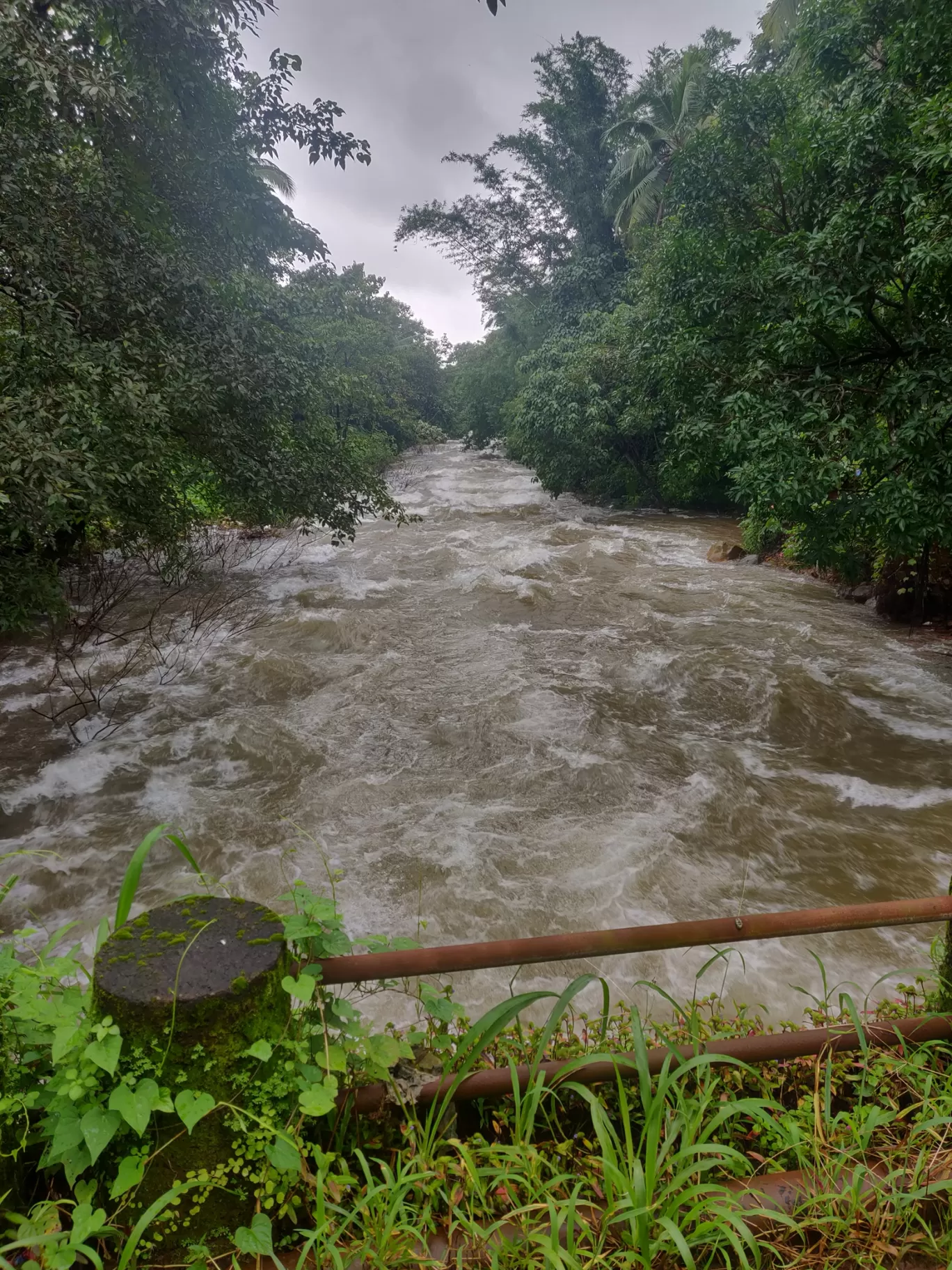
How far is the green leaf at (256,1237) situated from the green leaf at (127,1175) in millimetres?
274

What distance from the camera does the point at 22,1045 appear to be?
1779 mm

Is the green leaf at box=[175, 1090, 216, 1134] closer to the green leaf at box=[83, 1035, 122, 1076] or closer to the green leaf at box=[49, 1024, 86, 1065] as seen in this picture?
the green leaf at box=[83, 1035, 122, 1076]

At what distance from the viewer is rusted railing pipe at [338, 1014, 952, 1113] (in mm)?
1970

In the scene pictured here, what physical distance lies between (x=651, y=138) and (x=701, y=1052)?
28.5 metres

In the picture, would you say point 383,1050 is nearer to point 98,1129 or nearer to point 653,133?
point 98,1129

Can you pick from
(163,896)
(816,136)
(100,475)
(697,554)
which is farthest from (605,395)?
(163,896)

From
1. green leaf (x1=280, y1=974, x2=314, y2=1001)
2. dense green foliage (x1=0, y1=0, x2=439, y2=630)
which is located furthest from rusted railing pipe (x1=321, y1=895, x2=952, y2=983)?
dense green foliage (x1=0, y1=0, x2=439, y2=630)

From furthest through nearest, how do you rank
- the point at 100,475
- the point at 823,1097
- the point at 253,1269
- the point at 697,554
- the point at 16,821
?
the point at 697,554 → the point at 16,821 → the point at 100,475 → the point at 823,1097 → the point at 253,1269

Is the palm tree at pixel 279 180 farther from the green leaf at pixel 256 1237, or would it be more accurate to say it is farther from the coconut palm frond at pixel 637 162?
the green leaf at pixel 256 1237

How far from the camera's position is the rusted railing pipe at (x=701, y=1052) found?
1970mm

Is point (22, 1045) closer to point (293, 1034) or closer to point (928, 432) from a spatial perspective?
point (293, 1034)

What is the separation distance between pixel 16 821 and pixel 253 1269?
Result: 15.8 feet

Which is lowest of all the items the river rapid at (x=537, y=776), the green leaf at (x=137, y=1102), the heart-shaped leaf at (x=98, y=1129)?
the river rapid at (x=537, y=776)

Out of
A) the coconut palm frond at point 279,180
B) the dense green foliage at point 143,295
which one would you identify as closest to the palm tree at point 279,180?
the coconut palm frond at point 279,180
